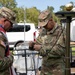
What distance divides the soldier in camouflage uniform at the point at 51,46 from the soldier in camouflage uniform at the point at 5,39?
631mm

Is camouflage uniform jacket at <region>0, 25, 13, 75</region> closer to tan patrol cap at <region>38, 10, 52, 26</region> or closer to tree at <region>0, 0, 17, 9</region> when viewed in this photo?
tan patrol cap at <region>38, 10, 52, 26</region>

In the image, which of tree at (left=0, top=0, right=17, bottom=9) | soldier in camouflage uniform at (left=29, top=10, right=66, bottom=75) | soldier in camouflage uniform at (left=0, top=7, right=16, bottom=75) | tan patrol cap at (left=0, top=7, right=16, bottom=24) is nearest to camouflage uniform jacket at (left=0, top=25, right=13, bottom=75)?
soldier in camouflage uniform at (left=0, top=7, right=16, bottom=75)

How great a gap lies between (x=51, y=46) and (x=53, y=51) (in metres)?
0.07

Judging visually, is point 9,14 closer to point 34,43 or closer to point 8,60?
point 8,60

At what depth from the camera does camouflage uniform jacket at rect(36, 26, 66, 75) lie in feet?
13.7

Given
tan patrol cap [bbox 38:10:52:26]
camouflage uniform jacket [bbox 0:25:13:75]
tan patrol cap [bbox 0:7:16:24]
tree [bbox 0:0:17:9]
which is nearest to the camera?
camouflage uniform jacket [bbox 0:25:13:75]

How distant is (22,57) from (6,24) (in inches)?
92.9

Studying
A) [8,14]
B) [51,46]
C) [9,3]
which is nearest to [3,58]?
[8,14]

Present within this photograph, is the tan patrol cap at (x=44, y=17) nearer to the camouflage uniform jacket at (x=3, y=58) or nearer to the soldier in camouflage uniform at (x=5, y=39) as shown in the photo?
the soldier in camouflage uniform at (x=5, y=39)

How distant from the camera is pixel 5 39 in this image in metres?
3.58

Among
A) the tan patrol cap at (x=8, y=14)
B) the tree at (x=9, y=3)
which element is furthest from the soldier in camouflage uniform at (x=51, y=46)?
the tree at (x=9, y=3)

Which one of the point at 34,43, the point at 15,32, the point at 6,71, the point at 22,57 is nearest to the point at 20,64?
the point at 22,57

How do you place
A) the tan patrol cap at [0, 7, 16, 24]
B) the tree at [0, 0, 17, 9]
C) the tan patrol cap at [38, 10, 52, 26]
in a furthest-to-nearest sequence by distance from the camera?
the tree at [0, 0, 17, 9] < the tan patrol cap at [38, 10, 52, 26] < the tan patrol cap at [0, 7, 16, 24]

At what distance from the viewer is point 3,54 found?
3.51 m
